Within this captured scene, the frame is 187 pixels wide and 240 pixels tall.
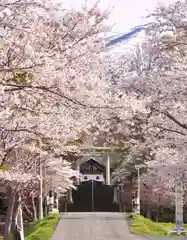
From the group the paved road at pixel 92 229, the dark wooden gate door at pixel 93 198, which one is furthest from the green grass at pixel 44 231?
the dark wooden gate door at pixel 93 198

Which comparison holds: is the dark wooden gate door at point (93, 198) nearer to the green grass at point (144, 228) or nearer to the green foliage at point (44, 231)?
the green grass at point (144, 228)

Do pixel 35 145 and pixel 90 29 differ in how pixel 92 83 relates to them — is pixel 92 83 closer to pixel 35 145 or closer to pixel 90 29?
pixel 90 29

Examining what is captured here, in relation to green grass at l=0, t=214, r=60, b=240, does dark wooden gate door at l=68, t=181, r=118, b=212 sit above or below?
above

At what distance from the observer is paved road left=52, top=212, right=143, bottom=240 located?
2177 centimetres

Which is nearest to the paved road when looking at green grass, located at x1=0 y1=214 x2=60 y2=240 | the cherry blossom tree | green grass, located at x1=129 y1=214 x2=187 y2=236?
green grass, located at x1=0 y1=214 x2=60 y2=240

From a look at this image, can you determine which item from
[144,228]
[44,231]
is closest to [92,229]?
[144,228]

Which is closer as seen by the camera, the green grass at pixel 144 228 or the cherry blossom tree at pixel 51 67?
the cherry blossom tree at pixel 51 67

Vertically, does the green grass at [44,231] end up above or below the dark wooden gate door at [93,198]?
below

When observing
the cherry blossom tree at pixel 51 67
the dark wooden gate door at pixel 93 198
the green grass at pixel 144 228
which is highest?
the cherry blossom tree at pixel 51 67

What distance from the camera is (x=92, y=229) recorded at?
24.4 metres

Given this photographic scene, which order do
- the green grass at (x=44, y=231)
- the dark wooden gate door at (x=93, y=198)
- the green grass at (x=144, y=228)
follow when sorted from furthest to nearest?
the dark wooden gate door at (x=93, y=198) → the green grass at (x=144, y=228) → the green grass at (x=44, y=231)

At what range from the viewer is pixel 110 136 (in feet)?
59.8

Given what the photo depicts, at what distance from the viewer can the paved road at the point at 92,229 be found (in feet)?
71.4

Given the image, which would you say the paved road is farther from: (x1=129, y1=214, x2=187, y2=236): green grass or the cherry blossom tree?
the cherry blossom tree
